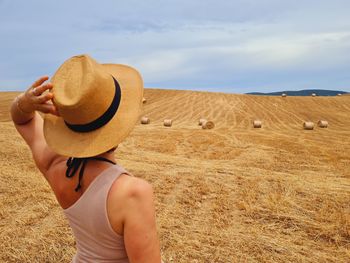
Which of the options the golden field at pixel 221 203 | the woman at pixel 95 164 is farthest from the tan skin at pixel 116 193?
the golden field at pixel 221 203

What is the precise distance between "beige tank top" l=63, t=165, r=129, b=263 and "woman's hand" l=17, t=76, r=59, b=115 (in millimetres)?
441

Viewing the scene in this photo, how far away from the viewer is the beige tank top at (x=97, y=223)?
1.52m

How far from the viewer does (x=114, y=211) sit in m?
1.48

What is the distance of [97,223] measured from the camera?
156 centimetres

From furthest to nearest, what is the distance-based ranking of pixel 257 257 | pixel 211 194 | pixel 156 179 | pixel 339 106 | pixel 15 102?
pixel 339 106 → pixel 156 179 → pixel 211 194 → pixel 257 257 → pixel 15 102

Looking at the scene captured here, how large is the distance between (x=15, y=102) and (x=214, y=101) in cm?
4014

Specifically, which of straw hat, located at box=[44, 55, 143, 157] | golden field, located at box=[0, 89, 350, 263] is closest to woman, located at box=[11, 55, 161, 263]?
straw hat, located at box=[44, 55, 143, 157]

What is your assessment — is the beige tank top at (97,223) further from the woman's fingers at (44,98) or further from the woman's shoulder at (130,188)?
the woman's fingers at (44,98)

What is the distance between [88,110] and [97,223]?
49 cm

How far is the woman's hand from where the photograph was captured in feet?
5.52

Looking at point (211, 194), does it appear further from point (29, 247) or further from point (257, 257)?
point (29, 247)

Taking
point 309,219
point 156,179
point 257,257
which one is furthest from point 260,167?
point 257,257

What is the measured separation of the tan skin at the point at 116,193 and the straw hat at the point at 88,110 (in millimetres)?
77

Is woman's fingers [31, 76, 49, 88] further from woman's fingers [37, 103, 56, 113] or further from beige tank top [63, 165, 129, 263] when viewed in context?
beige tank top [63, 165, 129, 263]
